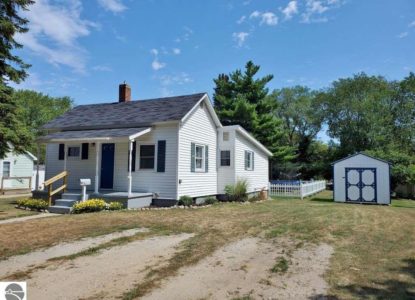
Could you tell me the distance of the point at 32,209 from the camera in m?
14.3

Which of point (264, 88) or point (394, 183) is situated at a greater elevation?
point (264, 88)

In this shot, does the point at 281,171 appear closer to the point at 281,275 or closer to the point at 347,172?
the point at 347,172

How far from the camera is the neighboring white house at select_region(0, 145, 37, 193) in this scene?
2667 cm

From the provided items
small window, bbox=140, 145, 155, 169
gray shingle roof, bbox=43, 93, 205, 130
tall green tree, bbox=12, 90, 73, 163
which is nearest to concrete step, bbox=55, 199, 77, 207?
small window, bbox=140, 145, 155, 169

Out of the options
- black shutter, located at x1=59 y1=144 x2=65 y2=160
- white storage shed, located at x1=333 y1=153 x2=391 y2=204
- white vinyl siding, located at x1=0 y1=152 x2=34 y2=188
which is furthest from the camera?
white vinyl siding, located at x1=0 y1=152 x2=34 y2=188

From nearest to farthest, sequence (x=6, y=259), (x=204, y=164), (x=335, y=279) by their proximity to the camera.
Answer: (x=335, y=279), (x=6, y=259), (x=204, y=164)

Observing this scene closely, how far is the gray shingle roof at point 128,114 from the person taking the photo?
51.3 ft

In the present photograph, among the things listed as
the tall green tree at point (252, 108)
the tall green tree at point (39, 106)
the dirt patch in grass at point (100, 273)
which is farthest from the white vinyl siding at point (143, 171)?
the tall green tree at point (39, 106)

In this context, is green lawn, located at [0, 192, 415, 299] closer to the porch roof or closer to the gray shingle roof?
the porch roof

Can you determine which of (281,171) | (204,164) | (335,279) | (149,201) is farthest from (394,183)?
(335,279)

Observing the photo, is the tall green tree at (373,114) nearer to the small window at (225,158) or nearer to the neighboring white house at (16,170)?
the small window at (225,158)

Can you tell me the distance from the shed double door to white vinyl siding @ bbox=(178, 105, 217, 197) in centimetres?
873

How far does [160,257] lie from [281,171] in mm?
34221

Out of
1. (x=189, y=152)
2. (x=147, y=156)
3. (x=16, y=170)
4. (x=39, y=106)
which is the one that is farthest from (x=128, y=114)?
(x=39, y=106)
